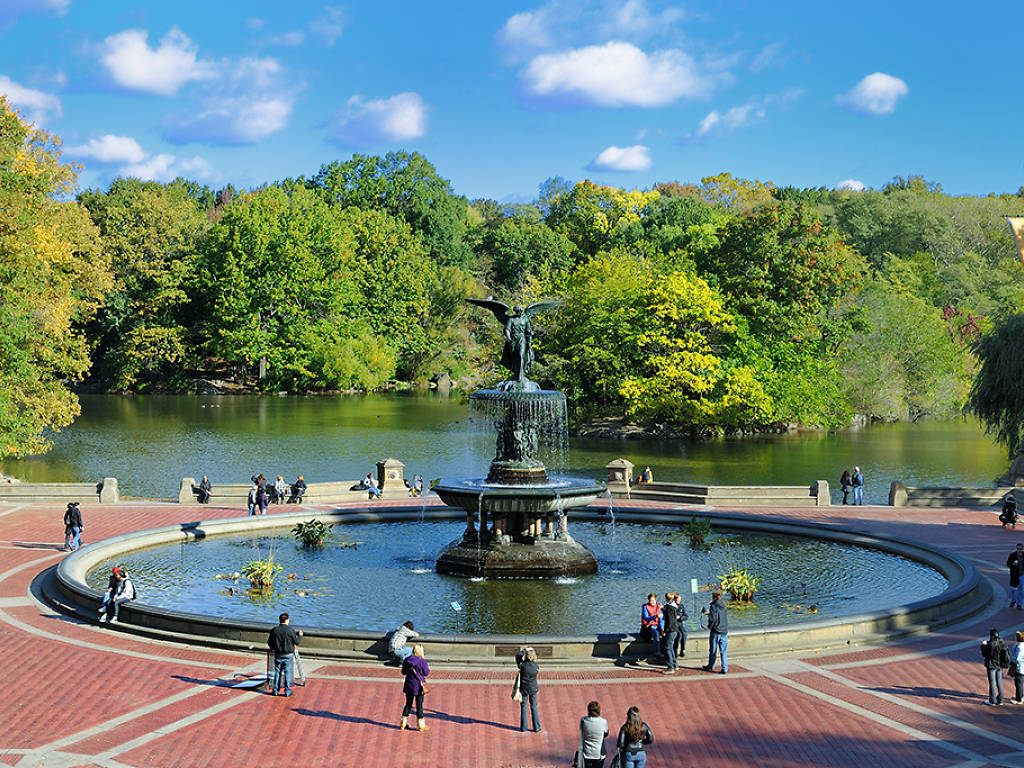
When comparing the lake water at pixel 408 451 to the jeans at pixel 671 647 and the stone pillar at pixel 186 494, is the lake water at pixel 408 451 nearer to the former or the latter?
the stone pillar at pixel 186 494

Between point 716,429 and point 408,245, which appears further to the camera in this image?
point 408,245

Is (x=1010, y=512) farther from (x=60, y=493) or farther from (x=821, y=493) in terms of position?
(x=60, y=493)

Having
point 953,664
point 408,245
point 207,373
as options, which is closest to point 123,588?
point 953,664

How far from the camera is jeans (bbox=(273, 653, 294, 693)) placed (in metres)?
17.2

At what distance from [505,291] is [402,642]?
67.8 meters

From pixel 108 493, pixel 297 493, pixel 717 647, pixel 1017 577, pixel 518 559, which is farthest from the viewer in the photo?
pixel 297 493

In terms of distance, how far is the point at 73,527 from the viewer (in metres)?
28.7

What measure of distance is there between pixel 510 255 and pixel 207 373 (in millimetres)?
34654

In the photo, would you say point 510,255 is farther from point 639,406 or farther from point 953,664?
point 953,664

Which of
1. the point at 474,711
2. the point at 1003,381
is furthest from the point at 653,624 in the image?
the point at 1003,381

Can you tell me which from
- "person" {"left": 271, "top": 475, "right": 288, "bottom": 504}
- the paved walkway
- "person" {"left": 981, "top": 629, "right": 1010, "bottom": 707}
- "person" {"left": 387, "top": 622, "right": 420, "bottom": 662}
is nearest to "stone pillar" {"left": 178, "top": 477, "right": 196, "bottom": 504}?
"person" {"left": 271, "top": 475, "right": 288, "bottom": 504}

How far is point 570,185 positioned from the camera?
171500mm

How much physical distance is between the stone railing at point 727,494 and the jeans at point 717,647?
64.2 feet

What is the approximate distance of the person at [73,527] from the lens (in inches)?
1119
